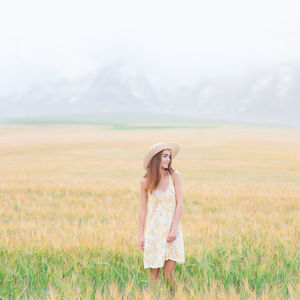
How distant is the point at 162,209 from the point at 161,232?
0.86 ft

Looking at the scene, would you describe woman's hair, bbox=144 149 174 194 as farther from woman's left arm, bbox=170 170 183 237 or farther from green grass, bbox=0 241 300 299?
green grass, bbox=0 241 300 299

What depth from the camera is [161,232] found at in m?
3.68

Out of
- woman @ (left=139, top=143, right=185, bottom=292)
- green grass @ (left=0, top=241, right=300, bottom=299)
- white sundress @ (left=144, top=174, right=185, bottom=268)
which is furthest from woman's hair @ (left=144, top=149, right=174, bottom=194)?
green grass @ (left=0, top=241, right=300, bottom=299)

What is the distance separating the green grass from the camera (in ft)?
12.3

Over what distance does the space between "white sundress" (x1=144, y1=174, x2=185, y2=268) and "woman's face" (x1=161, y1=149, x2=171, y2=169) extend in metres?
0.18

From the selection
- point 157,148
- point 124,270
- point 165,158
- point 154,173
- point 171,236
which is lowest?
point 124,270

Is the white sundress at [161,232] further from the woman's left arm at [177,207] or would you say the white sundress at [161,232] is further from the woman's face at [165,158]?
the woman's face at [165,158]

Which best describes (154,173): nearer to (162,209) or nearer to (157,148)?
(157,148)

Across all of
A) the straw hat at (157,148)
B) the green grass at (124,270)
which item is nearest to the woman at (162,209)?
the straw hat at (157,148)

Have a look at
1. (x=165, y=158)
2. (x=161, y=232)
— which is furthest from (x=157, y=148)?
(x=161, y=232)

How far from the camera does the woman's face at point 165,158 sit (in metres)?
3.65

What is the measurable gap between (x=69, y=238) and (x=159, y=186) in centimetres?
232

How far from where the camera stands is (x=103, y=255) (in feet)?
14.9

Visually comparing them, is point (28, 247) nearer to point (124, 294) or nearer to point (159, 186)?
point (124, 294)
